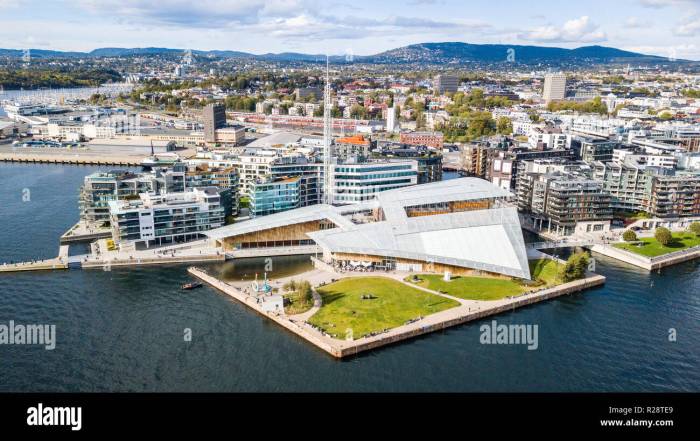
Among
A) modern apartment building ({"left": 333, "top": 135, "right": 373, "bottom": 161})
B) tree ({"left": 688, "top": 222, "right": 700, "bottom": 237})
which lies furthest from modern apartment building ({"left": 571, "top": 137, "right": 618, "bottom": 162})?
modern apartment building ({"left": 333, "top": 135, "right": 373, "bottom": 161})

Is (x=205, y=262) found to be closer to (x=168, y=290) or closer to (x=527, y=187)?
(x=168, y=290)

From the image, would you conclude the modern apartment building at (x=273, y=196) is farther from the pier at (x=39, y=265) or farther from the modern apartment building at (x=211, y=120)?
the modern apartment building at (x=211, y=120)

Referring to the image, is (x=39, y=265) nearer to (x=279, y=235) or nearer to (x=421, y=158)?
(x=279, y=235)

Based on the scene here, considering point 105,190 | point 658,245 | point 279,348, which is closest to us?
point 279,348

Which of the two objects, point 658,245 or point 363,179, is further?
point 363,179

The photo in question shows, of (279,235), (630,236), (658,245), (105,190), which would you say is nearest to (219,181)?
(105,190)

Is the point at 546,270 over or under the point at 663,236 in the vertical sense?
under

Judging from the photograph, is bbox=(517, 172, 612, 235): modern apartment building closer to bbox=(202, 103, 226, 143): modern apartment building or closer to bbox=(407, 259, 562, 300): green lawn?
bbox=(407, 259, 562, 300): green lawn

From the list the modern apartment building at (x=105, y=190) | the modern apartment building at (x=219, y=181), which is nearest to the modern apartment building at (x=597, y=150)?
the modern apartment building at (x=219, y=181)
